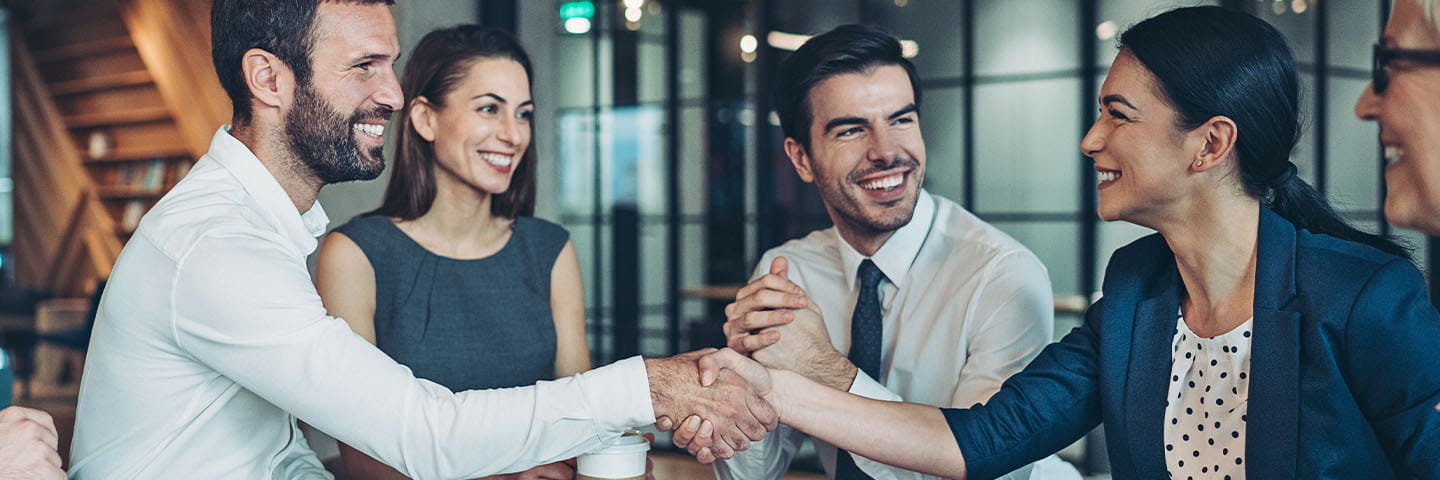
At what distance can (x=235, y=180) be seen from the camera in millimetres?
1609

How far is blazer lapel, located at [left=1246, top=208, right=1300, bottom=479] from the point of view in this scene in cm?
143

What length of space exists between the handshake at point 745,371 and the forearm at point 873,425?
1.2 inches

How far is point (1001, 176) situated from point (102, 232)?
6189 millimetres

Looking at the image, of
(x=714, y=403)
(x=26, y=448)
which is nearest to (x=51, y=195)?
(x=26, y=448)

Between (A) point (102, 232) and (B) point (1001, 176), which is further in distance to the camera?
(A) point (102, 232)

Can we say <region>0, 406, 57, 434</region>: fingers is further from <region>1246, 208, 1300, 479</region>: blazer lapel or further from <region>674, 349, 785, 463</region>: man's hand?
<region>1246, 208, 1300, 479</region>: blazer lapel

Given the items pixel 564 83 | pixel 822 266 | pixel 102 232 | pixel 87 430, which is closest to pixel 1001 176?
pixel 564 83

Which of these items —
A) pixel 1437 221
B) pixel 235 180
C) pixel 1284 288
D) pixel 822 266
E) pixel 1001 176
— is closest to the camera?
pixel 1437 221

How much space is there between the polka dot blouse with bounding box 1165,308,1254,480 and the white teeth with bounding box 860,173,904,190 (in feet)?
2.06

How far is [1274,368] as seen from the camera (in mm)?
1445

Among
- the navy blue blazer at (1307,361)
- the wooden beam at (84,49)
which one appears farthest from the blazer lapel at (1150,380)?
the wooden beam at (84,49)

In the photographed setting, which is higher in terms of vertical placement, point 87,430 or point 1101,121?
point 1101,121

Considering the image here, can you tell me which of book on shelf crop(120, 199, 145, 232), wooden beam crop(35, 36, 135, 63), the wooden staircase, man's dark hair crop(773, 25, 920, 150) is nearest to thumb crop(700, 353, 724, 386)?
man's dark hair crop(773, 25, 920, 150)

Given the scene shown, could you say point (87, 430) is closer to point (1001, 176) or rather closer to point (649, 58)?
point (1001, 176)
